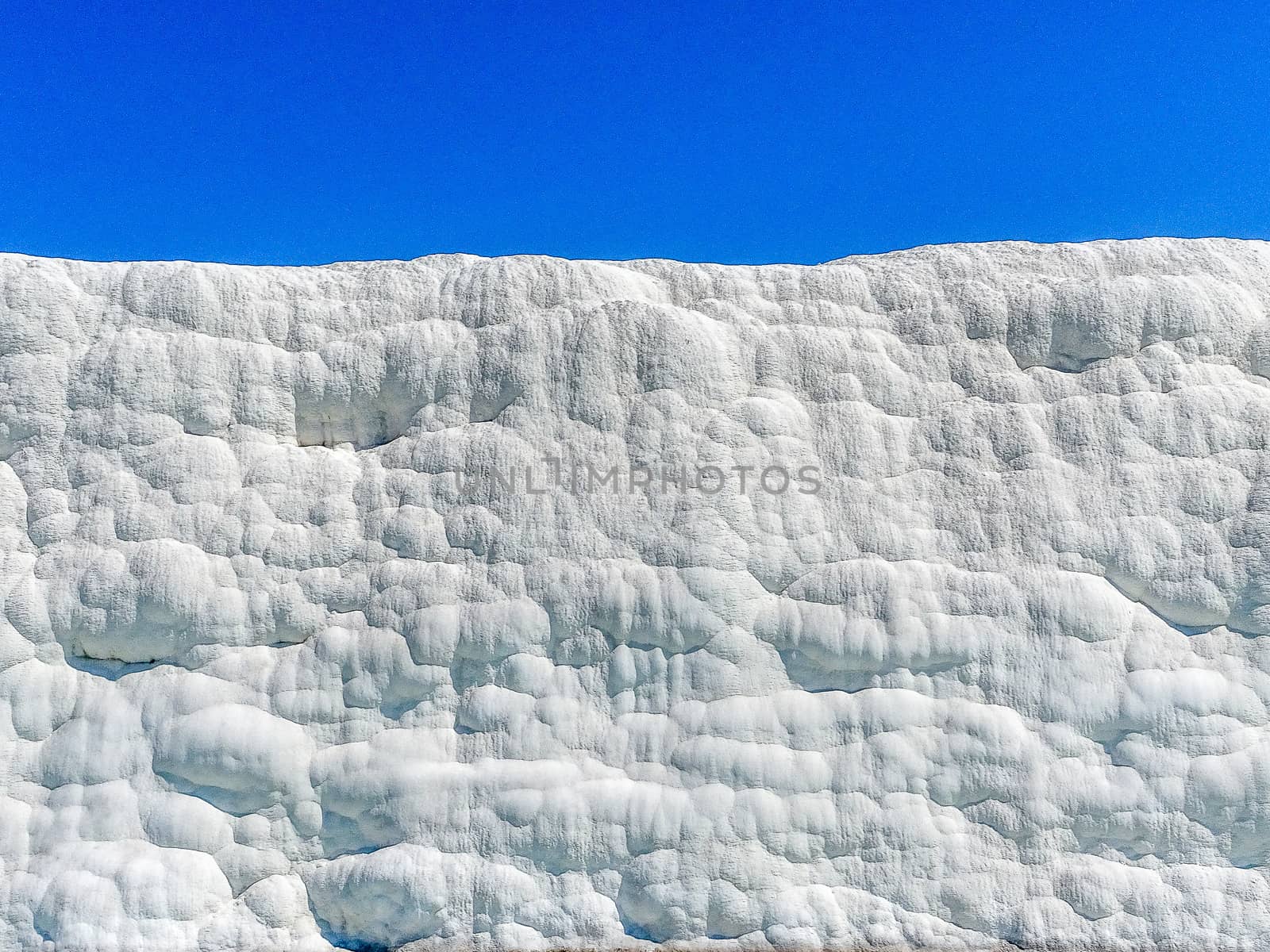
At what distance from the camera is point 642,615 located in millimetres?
4324

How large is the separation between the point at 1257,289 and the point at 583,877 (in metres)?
4.88

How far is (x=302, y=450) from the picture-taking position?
468 centimetres

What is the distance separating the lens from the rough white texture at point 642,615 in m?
4.11

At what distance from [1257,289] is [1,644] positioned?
7139mm

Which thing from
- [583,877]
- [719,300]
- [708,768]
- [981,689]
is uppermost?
[719,300]

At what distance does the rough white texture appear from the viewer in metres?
4.11

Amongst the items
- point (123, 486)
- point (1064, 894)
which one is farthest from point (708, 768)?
point (123, 486)

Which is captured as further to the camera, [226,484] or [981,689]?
[226,484]

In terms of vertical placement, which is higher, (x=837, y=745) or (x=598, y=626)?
(x=598, y=626)

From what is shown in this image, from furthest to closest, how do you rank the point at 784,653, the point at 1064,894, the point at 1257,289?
the point at 1257,289 < the point at 784,653 < the point at 1064,894

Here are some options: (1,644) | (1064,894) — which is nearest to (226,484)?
(1,644)

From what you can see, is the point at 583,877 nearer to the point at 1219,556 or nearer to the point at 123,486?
the point at 123,486

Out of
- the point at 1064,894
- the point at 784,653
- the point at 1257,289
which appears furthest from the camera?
the point at 1257,289

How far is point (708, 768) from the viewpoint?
4203 millimetres
